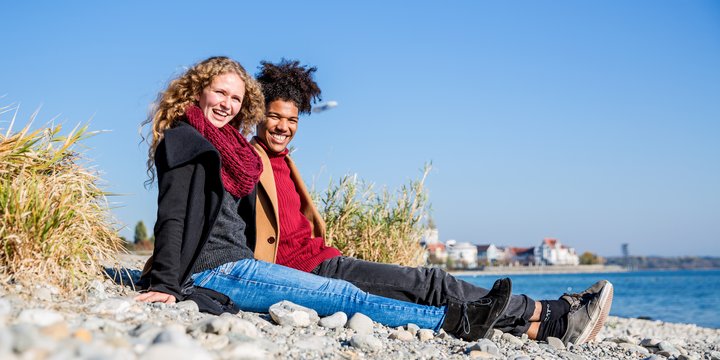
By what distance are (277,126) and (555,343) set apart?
232 cm

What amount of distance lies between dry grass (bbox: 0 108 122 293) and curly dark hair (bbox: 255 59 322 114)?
4.20 feet

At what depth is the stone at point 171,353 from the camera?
6.54ft

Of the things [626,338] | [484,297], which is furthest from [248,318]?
[626,338]

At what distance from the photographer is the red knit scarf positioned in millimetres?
3705

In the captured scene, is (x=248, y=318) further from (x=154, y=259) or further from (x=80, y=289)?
(x=80, y=289)

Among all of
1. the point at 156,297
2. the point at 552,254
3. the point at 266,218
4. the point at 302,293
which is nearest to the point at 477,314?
the point at 302,293

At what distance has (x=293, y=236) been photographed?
13.9 ft

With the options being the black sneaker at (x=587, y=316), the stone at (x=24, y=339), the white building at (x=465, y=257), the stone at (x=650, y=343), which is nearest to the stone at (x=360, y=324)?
the black sneaker at (x=587, y=316)

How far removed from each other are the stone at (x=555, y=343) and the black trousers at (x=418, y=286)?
161 millimetres

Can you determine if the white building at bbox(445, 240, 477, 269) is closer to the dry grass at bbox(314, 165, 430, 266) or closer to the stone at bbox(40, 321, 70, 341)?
the dry grass at bbox(314, 165, 430, 266)

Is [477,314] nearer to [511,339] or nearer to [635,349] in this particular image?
[511,339]

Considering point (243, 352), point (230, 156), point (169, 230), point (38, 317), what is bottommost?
point (243, 352)

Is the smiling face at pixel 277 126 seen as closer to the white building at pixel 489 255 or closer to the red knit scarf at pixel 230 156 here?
the red knit scarf at pixel 230 156

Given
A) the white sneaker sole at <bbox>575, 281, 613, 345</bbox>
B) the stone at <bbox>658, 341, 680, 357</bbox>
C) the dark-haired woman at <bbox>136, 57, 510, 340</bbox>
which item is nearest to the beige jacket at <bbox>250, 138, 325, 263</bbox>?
the dark-haired woman at <bbox>136, 57, 510, 340</bbox>
